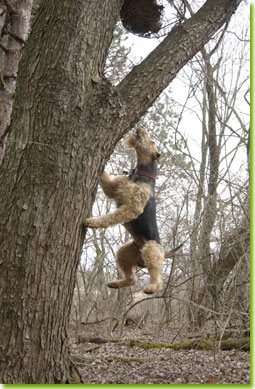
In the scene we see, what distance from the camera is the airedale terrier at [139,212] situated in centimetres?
455

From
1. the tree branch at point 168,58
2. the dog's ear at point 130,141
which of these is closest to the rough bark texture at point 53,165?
the tree branch at point 168,58

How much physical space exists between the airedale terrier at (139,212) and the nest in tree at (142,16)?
1241 mm

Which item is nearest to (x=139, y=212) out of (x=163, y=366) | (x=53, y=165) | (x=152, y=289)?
(x=152, y=289)

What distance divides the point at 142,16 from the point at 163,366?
4.35 m

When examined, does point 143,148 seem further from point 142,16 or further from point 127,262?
point 142,16

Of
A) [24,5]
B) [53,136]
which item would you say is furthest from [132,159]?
[53,136]

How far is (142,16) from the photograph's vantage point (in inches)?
195

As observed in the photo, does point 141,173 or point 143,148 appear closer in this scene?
point 141,173

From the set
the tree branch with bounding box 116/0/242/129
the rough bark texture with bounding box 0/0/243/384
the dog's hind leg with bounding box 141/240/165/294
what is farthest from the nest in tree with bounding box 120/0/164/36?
the dog's hind leg with bounding box 141/240/165/294

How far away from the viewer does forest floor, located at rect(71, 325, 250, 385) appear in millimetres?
4855

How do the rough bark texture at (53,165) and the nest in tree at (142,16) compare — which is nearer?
the rough bark texture at (53,165)

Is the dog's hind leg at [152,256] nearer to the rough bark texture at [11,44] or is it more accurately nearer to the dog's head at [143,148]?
the dog's head at [143,148]

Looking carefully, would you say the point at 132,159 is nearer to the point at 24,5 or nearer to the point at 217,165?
the point at 217,165

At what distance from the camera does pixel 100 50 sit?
12.5ft
